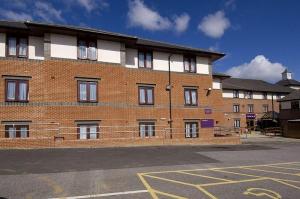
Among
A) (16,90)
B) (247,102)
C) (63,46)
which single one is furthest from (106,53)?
(247,102)

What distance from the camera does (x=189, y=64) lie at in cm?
2627

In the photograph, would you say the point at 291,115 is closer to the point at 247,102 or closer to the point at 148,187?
the point at 247,102

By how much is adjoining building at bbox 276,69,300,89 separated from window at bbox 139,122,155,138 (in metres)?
56.3

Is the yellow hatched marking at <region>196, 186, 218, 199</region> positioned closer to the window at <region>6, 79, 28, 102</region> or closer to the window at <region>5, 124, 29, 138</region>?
the window at <region>5, 124, 29, 138</region>

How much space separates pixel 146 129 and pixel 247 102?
35.4 metres

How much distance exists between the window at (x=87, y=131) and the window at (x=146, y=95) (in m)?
4.48

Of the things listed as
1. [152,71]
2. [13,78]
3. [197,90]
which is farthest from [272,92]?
[13,78]

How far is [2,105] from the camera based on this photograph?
19.1m

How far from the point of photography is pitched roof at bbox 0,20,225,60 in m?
19.2

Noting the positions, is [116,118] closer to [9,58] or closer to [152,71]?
[152,71]

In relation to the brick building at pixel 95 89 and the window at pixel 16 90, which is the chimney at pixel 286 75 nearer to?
the brick building at pixel 95 89

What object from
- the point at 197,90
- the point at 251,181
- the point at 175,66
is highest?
the point at 175,66

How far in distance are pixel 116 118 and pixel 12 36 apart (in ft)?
29.6

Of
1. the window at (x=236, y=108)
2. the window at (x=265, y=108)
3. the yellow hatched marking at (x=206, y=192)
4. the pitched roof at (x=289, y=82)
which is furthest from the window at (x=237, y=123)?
the yellow hatched marking at (x=206, y=192)
